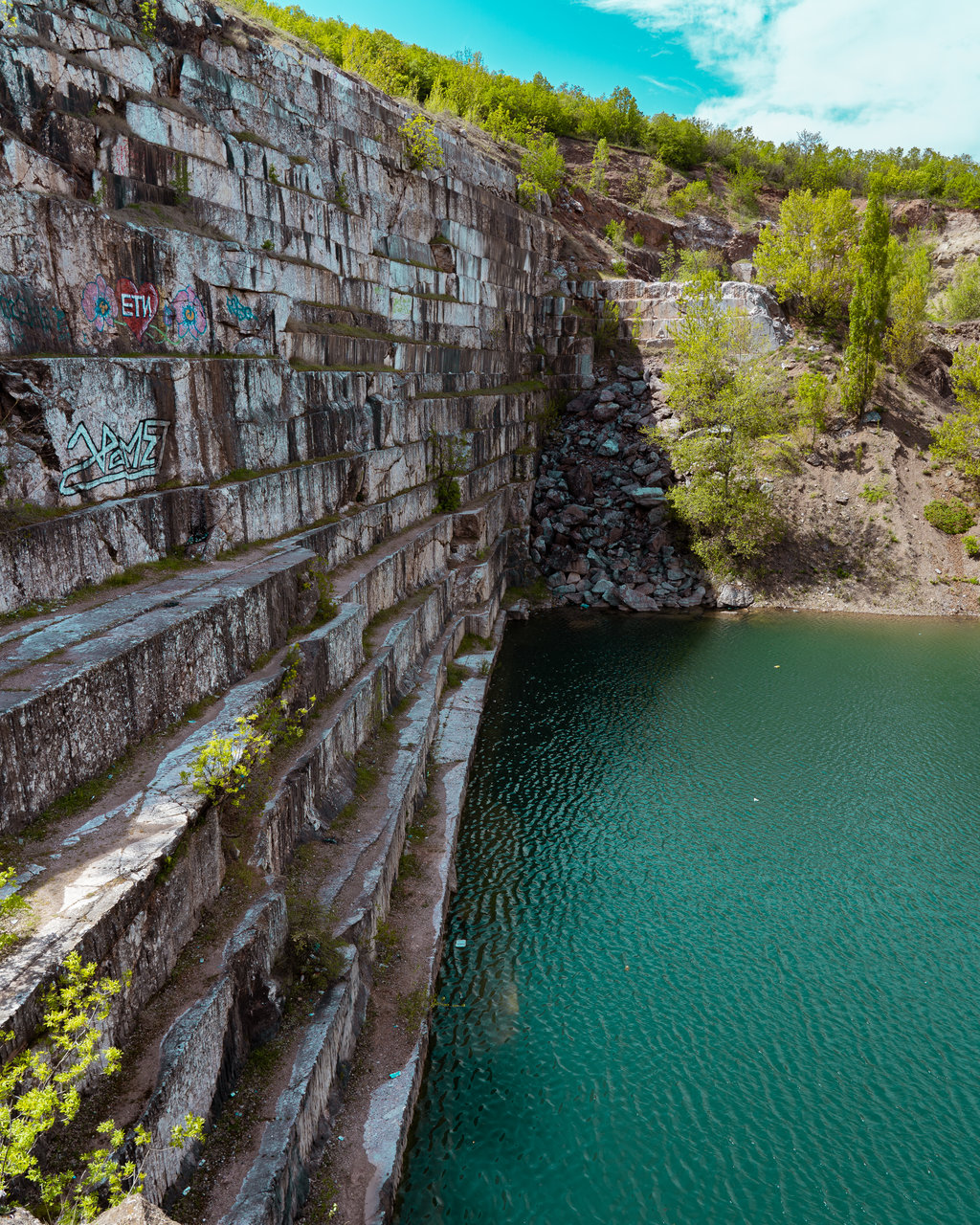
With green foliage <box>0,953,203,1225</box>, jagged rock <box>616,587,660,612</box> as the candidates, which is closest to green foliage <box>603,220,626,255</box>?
jagged rock <box>616,587,660,612</box>

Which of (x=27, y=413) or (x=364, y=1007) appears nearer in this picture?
(x=364, y=1007)

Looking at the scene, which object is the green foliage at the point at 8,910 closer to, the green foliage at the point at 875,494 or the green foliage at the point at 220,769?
the green foliage at the point at 220,769

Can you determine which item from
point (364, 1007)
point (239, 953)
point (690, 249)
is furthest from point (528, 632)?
point (690, 249)

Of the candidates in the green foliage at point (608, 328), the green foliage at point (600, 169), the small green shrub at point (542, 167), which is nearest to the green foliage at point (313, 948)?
the green foliage at point (608, 328)

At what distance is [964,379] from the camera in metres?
37.5

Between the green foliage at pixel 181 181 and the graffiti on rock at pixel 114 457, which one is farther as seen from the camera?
the green foliage at pixel 181 181

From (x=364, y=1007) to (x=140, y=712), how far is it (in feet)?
17.2

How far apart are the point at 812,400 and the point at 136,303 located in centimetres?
3056

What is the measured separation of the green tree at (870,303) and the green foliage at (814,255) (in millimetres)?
3793

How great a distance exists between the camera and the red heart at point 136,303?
1588 cm

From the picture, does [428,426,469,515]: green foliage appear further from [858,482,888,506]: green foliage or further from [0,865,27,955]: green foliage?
[0,865,27,955]: green foliage

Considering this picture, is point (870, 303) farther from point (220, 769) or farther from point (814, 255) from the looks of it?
point (220, 769)

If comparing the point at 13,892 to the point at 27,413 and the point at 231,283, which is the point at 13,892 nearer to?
the point at 27,413

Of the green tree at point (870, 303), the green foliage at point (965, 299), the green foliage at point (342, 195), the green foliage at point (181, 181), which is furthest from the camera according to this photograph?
the green foliage at point (965, 299)
